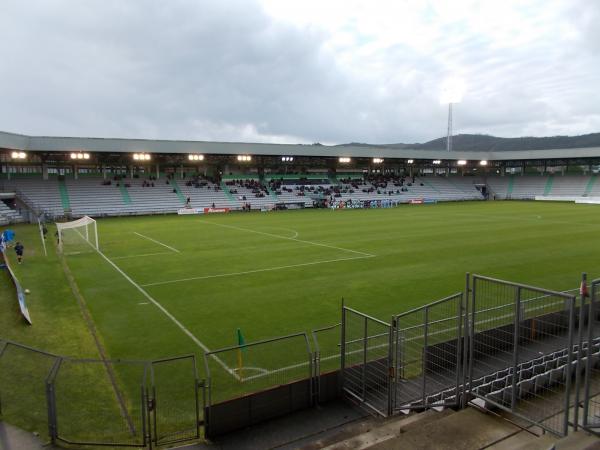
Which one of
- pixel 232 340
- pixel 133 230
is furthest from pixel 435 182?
pixel 232 340

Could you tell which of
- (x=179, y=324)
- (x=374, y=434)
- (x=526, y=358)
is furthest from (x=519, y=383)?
(x=179, y=324)

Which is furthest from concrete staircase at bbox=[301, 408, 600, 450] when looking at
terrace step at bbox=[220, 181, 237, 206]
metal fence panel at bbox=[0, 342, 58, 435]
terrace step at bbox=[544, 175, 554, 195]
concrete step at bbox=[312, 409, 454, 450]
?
terrace step at bbox=[544, 175, 554, 195]

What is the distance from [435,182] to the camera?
84.1m

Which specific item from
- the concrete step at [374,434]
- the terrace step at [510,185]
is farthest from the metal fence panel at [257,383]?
the terrace step at [510,185]

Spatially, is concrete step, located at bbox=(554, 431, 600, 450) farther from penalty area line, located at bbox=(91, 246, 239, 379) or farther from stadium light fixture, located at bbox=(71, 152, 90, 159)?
stadium light fixture, located at bbox=(71, 152, 90, 159)

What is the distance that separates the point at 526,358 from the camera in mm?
9242

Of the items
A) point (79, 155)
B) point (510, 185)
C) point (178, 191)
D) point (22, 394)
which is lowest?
point (22, 394)

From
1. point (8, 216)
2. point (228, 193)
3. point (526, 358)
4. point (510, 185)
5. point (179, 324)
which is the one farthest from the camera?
point (510, 185)

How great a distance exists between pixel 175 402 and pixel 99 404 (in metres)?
1.45

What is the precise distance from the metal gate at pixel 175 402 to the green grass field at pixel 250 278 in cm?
64

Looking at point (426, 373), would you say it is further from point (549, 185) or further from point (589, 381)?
point (549, 185)

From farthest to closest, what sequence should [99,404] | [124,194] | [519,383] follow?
[124,194] → [99,404] → [519,383]

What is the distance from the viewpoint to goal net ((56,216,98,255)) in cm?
2635

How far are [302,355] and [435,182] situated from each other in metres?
78.7
